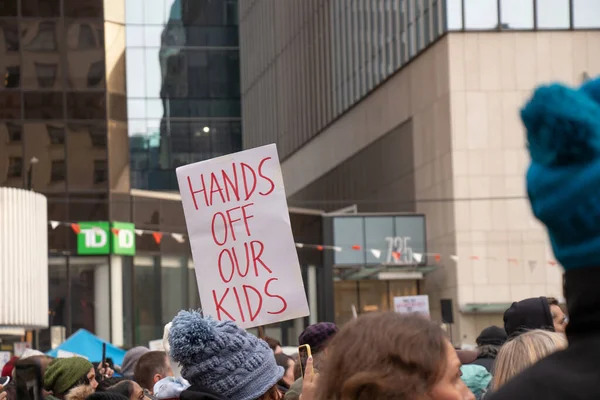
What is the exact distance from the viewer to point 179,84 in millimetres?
48969

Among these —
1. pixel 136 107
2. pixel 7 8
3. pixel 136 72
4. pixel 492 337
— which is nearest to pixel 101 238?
pixel 7 8

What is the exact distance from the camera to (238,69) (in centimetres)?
5009

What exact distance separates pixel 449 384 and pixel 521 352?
8.85ft

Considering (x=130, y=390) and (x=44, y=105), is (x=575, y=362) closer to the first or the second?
(x=130, y=390)

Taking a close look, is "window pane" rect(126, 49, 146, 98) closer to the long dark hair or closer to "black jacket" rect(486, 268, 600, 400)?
the long dark hair

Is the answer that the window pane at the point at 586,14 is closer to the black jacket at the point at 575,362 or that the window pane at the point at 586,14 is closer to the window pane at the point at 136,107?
the window pane at the point at 136,107

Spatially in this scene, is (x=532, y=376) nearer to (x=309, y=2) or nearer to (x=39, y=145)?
(x=39, y=145)

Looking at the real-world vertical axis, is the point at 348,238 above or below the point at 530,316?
above

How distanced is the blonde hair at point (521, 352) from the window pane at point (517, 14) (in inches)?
1539

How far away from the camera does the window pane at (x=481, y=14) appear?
43281 millimetres

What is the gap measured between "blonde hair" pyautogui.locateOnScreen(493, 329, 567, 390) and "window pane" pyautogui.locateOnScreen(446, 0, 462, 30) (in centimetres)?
3824

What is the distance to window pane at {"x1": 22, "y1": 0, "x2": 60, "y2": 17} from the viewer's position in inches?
1387

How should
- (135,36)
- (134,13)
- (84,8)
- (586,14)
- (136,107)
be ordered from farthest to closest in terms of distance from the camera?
1. (136,107)
2. (134,13)
3. (135,36)
4. (586,14)
5. (84,8)

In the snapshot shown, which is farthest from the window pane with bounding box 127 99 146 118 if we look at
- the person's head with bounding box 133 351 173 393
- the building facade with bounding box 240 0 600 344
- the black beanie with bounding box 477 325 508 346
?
the person's head with bounding box 133 351 173 393
